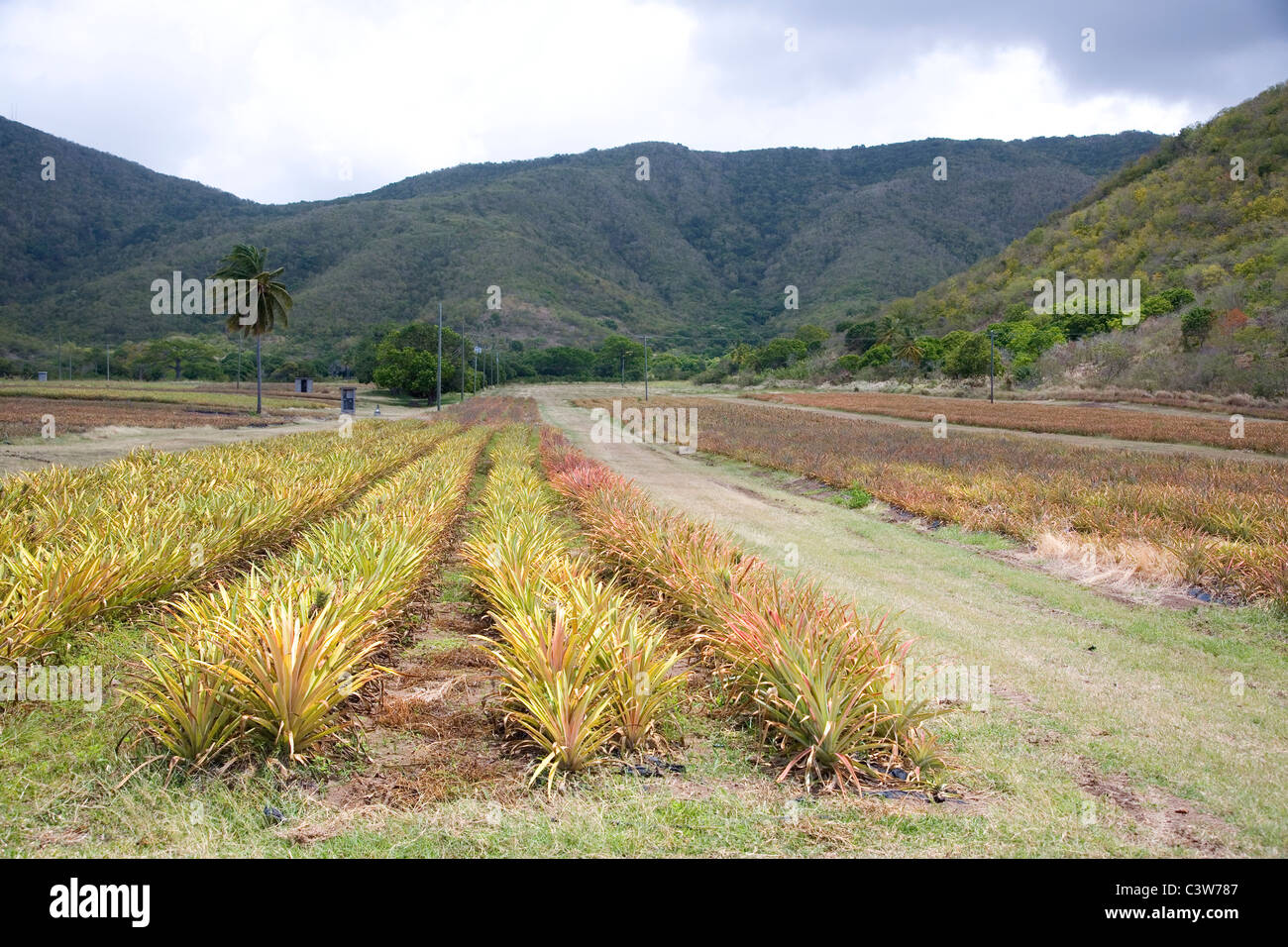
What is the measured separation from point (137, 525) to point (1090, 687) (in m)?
8.95

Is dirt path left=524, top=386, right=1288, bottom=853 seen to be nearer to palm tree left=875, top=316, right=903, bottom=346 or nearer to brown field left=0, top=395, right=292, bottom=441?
brown field left=0, top=395, right=292, bottom=441

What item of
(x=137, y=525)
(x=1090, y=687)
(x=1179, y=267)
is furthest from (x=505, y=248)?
(x=1090, y=687)

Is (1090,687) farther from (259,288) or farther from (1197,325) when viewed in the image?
(1197,325)

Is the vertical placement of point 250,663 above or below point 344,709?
above

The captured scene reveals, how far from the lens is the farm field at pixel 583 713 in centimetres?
354

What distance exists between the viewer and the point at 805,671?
457 cm

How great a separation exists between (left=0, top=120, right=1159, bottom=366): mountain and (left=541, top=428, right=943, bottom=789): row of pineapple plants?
116 metres

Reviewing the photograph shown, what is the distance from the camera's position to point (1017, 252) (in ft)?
333

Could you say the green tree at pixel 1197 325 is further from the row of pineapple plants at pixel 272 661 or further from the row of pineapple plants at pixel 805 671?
the row of pineapple plants at pixel 272 661

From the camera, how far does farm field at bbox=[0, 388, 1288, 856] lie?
354 cm

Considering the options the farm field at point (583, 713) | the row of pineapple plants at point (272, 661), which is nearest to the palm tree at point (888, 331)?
the farm field at point (583, 713)
